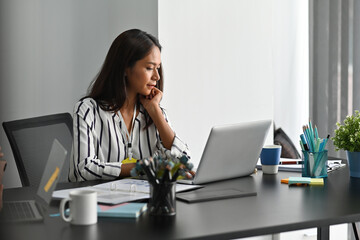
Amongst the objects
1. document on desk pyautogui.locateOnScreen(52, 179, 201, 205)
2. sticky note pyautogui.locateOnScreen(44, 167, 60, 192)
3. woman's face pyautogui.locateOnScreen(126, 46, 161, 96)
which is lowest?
document on desk pyautogui.locateOnScreen(52, 179, 201, 205)

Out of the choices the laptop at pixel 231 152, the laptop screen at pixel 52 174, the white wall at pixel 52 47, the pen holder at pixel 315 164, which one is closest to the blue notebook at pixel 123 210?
the laptop screen at pixel 52 174

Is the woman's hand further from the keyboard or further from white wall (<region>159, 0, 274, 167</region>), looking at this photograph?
the keyboard

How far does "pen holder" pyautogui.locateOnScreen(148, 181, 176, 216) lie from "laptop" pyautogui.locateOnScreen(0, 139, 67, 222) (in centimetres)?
26

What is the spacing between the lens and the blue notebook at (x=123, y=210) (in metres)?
1.38

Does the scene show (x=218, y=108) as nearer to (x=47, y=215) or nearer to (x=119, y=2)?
(x=119, y=2)

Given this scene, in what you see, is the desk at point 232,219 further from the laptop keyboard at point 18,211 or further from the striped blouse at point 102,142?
the striped blouse at point 102,142

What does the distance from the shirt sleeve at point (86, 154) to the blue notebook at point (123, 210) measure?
1.64 ft

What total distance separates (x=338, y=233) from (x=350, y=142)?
2.64 ft

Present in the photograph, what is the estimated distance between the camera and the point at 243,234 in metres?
1.28

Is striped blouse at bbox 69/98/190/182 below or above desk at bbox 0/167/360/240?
above

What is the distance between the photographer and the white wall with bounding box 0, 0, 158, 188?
2833 mm

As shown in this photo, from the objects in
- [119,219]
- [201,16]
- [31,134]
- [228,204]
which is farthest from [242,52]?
[119,219]

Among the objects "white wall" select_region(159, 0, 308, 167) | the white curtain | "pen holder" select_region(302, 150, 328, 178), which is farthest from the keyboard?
the white curtain

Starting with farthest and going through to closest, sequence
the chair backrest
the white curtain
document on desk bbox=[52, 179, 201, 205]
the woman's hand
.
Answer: the white curtain → the woman's hand → the chair backrest → document on desk bbox=[52, 179, 201, 205]
